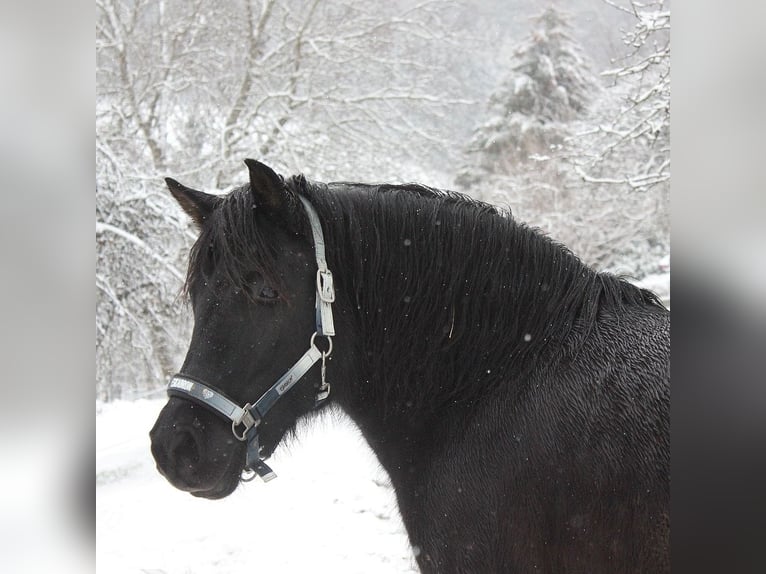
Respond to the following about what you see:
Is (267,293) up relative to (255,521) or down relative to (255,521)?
up

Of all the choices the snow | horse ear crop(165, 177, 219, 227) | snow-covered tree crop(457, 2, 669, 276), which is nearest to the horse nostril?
horse ear crop(165, 177, 219, 227)

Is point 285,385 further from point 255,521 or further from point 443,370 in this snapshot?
point 255,521

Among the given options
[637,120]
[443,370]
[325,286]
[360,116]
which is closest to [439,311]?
[443,370]

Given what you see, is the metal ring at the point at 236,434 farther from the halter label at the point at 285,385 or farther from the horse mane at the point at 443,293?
the horse mane at the point at 443,293

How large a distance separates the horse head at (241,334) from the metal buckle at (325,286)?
0.12ft

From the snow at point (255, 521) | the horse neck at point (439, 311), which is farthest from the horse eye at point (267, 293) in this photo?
the snow at point (255, 521)

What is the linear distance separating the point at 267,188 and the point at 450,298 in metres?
0.64

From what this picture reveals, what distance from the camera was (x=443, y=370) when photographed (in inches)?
69.2

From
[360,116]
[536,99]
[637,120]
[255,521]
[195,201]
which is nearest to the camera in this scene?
[195,201]

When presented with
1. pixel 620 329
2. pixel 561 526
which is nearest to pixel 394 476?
pixel 561 526

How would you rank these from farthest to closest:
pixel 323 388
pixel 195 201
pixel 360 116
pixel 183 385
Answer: pixel 360 116 < pixel 195 201 < pixel 323 388 < pixel 183 385

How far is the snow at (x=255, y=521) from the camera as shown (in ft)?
14.6

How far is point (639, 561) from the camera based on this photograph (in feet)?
4.90

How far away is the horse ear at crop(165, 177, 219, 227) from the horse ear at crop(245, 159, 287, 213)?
197mm
